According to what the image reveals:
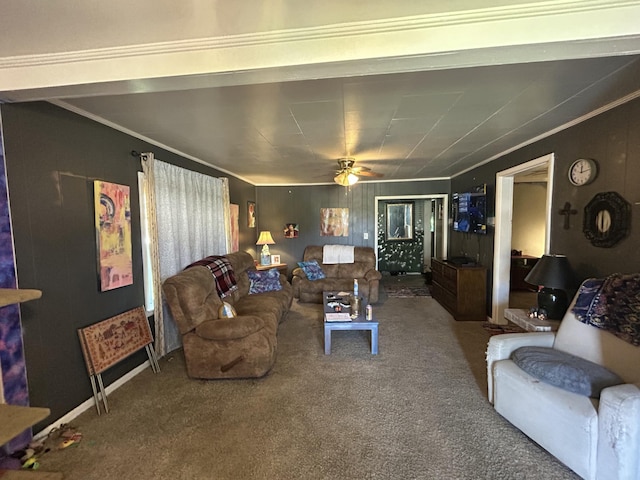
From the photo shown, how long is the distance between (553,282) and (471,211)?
2.48 metres

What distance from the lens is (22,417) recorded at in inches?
51.3

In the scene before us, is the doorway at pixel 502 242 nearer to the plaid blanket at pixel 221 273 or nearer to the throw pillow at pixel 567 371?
the throw pillow at pixel 567 371

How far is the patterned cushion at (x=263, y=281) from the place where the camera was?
446 cm

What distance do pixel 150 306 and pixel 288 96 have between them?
257cm

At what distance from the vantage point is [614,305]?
202 centimetres

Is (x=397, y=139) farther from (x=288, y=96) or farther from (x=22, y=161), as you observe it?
(x=22, y=161)

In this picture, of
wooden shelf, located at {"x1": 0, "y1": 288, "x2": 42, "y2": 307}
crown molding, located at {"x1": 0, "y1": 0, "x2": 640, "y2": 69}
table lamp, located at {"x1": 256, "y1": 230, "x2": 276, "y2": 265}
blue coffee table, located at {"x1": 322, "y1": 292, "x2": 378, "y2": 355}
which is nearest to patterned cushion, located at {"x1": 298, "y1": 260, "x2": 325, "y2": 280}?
table lamp, located at {"x1": 256, "y1": 230, "x2": 276, "y2": 265}

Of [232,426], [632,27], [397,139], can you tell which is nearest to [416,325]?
[397,139]

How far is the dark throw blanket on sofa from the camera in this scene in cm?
188

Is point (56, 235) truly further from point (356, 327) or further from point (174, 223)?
point (356, 327)

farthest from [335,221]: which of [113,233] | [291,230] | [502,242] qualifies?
[113,233]

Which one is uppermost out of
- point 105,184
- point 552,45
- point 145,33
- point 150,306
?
point 145,33

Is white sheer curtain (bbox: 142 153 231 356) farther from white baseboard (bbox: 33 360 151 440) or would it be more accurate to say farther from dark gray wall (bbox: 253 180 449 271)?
dark gray wall (bbox: 253 180 449 271)

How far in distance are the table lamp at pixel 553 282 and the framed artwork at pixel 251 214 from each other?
487 cm
